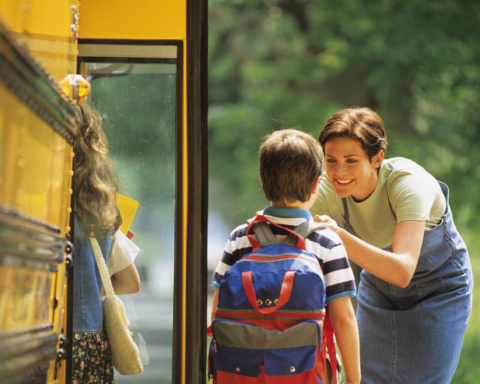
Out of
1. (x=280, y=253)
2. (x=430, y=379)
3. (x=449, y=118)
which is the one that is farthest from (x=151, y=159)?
(x=449, y=118)

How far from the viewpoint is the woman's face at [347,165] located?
6.86ft

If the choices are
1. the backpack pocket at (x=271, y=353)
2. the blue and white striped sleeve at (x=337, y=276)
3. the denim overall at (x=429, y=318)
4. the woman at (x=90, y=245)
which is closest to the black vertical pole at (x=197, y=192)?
the woman at (x=90, y=245)

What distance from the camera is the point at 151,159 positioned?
79.6 inches

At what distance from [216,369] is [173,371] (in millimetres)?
400

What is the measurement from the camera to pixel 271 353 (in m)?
1.49

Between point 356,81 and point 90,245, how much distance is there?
22.8ft

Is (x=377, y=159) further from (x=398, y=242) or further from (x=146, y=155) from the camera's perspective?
(x=146, y=155)

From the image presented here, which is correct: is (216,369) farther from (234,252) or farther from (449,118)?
(449,118)

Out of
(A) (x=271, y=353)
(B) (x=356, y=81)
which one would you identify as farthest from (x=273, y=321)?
(B) (x=356, y=81)

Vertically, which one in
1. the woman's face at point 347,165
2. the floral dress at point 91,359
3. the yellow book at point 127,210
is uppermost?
the woman's face at point 347,165

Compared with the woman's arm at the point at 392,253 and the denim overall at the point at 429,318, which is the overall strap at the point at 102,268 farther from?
the denim overall at the point at 429,318

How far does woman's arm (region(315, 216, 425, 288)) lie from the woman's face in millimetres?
224

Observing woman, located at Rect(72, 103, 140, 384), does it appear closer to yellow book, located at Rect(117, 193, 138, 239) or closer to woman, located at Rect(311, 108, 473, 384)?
yellow book, located at Rect(117, 193, 138, 239)

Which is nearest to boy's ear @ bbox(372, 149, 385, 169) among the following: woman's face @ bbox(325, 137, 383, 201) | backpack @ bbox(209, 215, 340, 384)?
woman's face @ bbox(325, 137, 383, 201)
